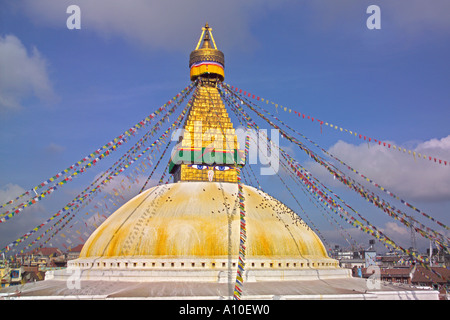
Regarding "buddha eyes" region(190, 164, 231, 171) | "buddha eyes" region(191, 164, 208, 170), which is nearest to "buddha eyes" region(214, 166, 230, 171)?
"buddha eyes" region(190, 164, 231, 171)

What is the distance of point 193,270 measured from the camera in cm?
1362

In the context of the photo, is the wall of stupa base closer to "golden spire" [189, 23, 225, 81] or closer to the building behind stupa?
the building behind stupa

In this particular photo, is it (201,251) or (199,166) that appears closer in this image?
(201,251)

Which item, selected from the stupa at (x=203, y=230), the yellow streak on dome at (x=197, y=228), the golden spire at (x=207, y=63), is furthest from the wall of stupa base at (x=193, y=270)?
the golden spire at (x=207, y=63)

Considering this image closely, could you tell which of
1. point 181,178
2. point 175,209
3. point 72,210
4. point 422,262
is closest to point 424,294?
point 422,262

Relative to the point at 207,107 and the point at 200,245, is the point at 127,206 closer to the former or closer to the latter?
the point at 200,245

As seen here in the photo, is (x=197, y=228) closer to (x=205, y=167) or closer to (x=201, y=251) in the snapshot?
(x=201, y=251)

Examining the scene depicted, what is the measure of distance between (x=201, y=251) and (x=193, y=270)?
29.8 inches

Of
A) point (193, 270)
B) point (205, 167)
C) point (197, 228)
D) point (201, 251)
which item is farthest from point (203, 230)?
point (205, 167)

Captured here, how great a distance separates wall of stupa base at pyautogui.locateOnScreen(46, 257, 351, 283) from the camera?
13.6 meters
